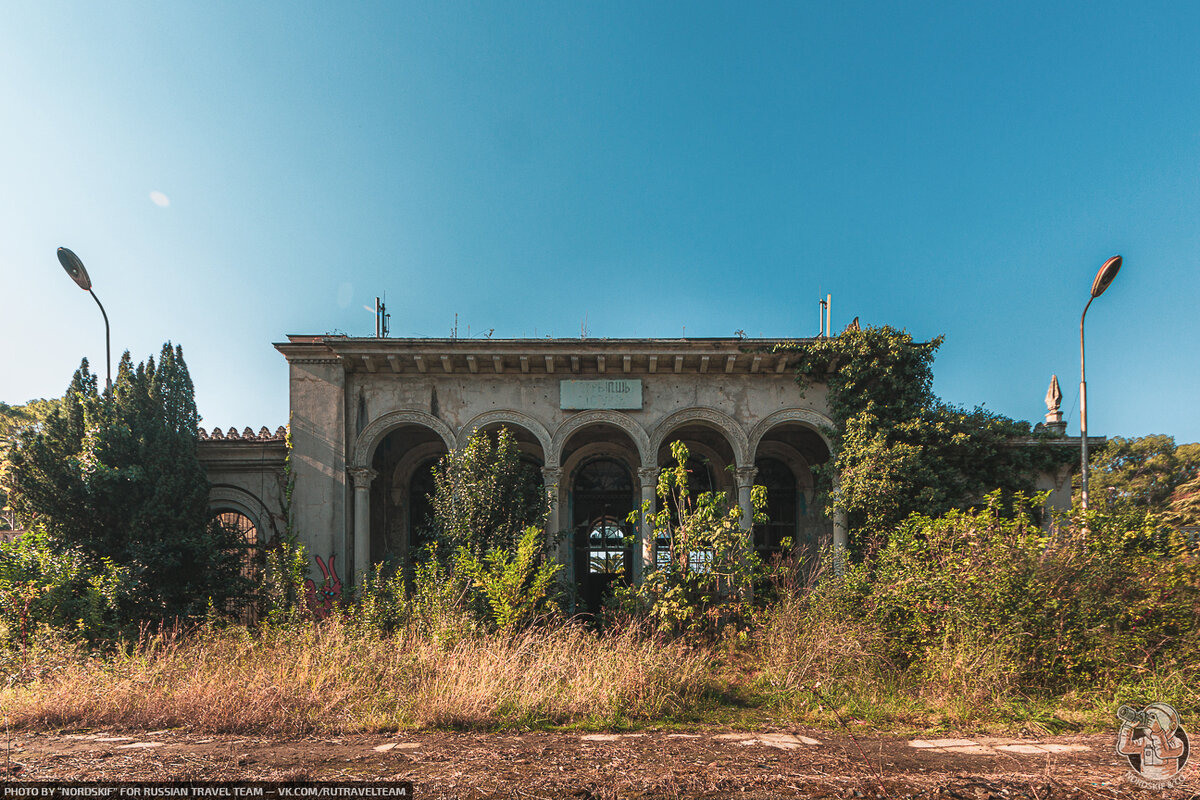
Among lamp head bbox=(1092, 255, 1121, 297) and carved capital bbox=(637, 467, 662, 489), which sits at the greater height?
lamp head bbox=(1092, 255, 1121, 297)

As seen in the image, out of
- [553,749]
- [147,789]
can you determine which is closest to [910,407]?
[553,749]

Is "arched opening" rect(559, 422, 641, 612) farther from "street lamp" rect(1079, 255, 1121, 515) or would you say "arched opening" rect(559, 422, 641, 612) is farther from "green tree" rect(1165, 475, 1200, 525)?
"green tree" rect(1165, 475, 1200, 525)

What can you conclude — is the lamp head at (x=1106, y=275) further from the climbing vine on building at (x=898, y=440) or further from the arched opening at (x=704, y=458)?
the arched opening at (x=704, y=458)

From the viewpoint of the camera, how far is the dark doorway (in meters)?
13.3

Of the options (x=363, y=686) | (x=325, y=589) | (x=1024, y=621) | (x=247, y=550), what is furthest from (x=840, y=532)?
(x=247, y=550)

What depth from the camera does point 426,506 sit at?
517 inches

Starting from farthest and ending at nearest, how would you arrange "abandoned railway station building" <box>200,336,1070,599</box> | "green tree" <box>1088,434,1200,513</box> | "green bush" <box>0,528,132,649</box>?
"green tree" <box>1088,434,1200,513</box> → "abandoned railway station building" <box>200,336,1070,599</box> → "green bush" <box>0,528,132,649</box>

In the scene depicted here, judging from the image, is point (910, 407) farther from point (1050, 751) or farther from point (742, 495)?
point (1050, 751)

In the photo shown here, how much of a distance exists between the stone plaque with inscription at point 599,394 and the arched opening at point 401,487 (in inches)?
146

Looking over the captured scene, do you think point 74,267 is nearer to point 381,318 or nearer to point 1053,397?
point 381,318

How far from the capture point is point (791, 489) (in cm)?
1354

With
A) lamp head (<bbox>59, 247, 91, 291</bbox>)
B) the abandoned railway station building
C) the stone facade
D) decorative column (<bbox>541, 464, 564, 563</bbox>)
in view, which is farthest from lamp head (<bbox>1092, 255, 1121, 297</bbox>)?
lamp head (<bbox>59, 247, 91, 291</bbox>)

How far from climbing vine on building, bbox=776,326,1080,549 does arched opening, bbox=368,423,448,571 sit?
8798mm

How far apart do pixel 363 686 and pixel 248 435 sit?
7.76 m
